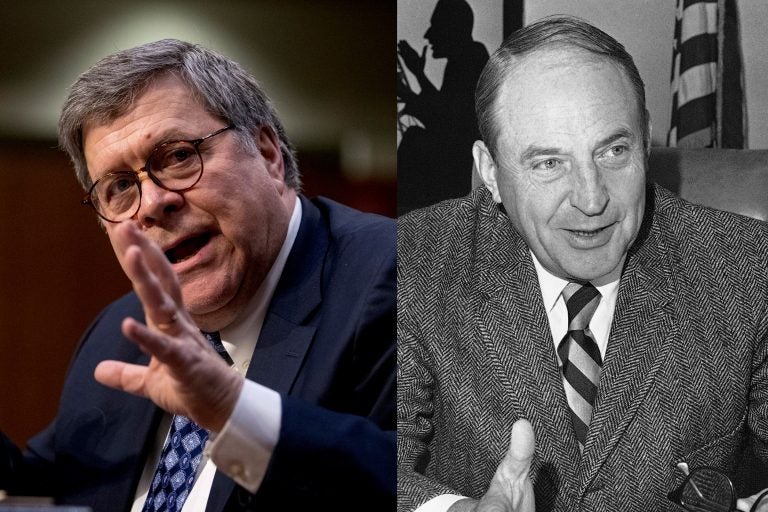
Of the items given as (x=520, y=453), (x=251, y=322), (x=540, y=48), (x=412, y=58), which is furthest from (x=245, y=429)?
(x=540, y=48)

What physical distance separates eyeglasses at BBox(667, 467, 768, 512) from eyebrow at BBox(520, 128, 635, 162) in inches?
32.1

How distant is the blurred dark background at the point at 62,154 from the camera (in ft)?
7.54

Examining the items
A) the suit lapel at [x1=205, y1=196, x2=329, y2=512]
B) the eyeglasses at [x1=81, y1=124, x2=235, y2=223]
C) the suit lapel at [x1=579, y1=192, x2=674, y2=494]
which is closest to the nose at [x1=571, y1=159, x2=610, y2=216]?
the suit lapel at [x1=579, y1=192, x2=674, y2=494]

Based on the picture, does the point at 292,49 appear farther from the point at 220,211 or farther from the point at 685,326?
the point at 685,326

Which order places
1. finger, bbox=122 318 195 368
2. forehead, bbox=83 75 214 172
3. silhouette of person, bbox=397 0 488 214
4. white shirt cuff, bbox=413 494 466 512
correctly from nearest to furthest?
finger, bbox=122 318 195 368 < forehead, bbox=83 75 214 172 < white shirt cuff, bbox=413 494 466 512 < silhouette of person, bbox=397 0 488 214

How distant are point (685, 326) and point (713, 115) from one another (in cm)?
57

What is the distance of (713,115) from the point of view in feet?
8.04

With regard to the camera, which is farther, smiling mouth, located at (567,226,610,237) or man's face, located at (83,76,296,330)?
smiling mouth, located at (567,226,610,237)

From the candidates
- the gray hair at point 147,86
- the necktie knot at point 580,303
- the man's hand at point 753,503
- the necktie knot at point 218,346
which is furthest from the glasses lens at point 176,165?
the man's hand at point 753,503

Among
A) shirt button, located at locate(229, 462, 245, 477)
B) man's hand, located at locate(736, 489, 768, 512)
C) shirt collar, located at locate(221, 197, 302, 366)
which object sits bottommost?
man's hand, located at locate(736, 489, 768, 512)

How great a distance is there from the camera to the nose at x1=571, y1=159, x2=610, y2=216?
228 cm

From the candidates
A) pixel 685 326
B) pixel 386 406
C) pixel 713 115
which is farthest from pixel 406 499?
pixel 713 115

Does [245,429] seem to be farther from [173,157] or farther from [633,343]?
[633,343]

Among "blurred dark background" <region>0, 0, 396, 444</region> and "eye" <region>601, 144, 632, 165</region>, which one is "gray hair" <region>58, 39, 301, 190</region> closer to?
"blurred dark background" <region>0, 0, 396, 444</region>
